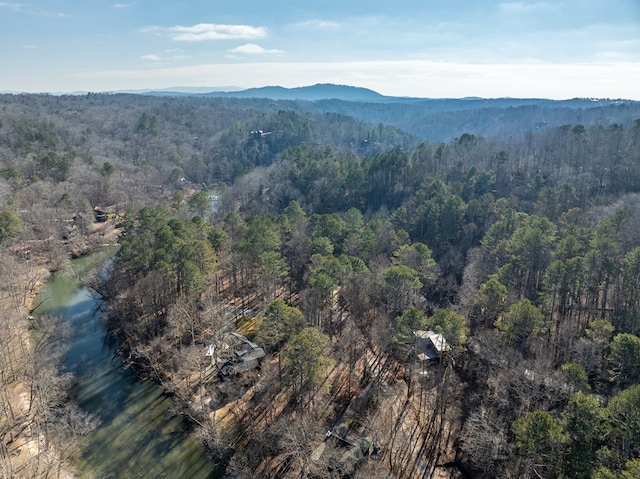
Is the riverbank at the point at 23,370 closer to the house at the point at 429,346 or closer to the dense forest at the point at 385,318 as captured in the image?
the dense forest at the point at 385,318

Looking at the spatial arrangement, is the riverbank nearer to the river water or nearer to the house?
the river water

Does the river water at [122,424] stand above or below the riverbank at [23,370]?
below

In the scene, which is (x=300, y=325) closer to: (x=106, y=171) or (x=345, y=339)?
(x=345, y=339)

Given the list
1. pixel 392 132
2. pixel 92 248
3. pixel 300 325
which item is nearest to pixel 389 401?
pixel 300 325

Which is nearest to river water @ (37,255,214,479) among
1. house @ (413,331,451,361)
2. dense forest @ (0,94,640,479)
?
dense forest @ (0,94,640,479)

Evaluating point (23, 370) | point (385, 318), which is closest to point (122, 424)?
point (23, 370)

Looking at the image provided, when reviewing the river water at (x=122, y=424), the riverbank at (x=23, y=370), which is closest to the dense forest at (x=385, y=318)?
the riverbank at (x=23, y=370)
